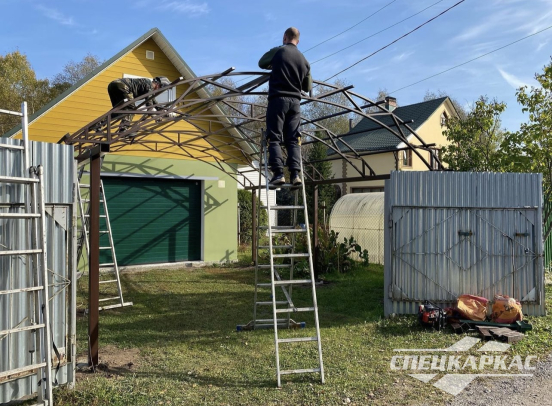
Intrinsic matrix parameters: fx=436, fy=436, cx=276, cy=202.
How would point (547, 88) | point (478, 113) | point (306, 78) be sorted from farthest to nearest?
point (478, 113) → point (547, 88) → point (306, 78)

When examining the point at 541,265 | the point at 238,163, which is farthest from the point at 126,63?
the point at 541,265

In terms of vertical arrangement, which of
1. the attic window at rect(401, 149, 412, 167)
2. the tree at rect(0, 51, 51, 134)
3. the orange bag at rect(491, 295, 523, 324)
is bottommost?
the orange bag at rect(491, 295, 523, 324)

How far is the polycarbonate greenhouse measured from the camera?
14.2m

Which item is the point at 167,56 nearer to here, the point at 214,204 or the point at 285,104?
the point at 214,204

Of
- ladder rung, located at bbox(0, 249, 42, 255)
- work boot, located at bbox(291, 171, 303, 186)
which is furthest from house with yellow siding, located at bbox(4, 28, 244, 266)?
ladder rung, located at bbox(0, 249, 42, 255)

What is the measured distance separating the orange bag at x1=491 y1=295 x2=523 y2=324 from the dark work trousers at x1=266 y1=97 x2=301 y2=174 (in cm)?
418

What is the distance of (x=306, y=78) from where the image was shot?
6.15m

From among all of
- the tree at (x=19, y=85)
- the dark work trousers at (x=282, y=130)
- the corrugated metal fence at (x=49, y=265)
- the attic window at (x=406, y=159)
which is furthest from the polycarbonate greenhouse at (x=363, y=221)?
the tree at (x=19, y=85)

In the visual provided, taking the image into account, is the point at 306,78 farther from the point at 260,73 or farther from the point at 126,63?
the point at 126,63

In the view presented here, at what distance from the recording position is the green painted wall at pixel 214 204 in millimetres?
14105

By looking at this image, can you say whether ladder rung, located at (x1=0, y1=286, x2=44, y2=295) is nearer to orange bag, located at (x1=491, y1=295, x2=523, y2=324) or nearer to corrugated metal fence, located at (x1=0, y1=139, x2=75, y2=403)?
corrugated metal fence, located at (x1=0, y1=139, x2=75, y2=403)

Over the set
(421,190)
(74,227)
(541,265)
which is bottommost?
(541,265)

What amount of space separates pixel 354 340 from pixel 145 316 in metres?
3.92

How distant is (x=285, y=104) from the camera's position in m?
5.80
